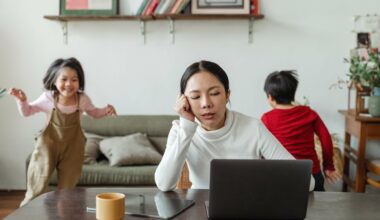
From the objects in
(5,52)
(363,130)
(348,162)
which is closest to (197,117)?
(363,130)

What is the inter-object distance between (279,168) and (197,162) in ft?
1.68

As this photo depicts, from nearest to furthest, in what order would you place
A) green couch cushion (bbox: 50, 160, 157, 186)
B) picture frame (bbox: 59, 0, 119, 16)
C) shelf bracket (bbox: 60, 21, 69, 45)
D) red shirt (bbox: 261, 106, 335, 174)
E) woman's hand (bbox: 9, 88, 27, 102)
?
red shirt (bbox: 261, 106, 335, 174) → woman's hand (bbox: 9, 88, 27, 102) → green couch cushion (bbox: 50, 160, 157, 186) → picture frame (bbox: 59, 0, 119, 16) → shelf bracket (bbox: 60, 21, 69, 45)

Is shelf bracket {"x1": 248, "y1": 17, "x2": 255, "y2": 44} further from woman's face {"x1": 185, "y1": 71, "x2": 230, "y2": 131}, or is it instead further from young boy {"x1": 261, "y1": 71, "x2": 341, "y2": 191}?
A: woman's face {"x1": 185, "y1": 71, "x2": 230, "y2": 131}

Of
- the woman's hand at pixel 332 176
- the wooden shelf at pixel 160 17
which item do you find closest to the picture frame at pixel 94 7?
the wooden shelf at pixel 160 17

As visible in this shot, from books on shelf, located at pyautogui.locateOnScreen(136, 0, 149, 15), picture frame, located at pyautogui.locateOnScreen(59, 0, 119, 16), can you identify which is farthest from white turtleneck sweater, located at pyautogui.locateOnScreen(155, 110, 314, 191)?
picture frame, located at pyautogui.locateOnScreen(59, 0, 119, 16)

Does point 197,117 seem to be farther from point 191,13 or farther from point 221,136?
point 191,13

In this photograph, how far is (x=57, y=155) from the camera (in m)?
2.66

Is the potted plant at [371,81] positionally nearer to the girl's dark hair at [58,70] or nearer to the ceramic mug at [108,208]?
the girl's dark hair at [58,70]

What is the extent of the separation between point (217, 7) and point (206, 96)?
2198 mm

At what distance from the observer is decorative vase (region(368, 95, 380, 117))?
310 cm

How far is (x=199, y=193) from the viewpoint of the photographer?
142 centimetres

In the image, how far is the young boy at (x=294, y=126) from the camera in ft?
7.63

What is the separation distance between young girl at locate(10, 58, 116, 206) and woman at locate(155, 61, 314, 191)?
4.27ft

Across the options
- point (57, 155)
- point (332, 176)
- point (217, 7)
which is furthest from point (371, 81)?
point (57, 155)
